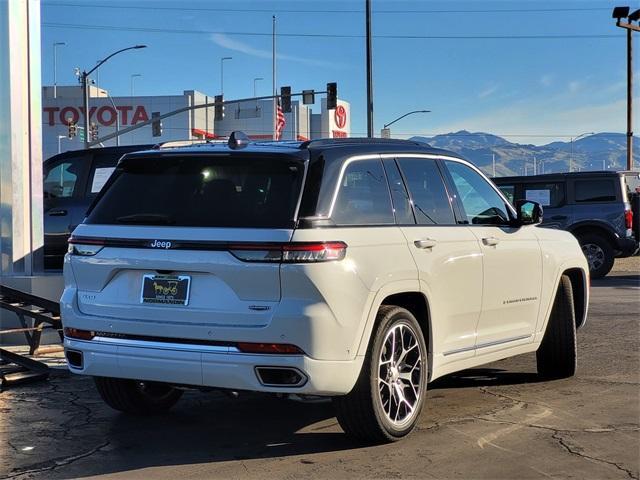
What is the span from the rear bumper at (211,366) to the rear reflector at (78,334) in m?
0.14

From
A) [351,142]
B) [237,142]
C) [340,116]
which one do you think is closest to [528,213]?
[351,142]

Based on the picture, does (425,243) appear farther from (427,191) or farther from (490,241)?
(490,241)

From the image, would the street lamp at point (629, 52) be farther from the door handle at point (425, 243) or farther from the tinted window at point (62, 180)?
the door handle at point (425, 243)

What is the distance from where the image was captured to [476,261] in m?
5.51

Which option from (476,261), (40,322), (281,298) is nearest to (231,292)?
(281,298)

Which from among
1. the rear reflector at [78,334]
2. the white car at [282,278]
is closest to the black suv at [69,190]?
the white car at [282,278]

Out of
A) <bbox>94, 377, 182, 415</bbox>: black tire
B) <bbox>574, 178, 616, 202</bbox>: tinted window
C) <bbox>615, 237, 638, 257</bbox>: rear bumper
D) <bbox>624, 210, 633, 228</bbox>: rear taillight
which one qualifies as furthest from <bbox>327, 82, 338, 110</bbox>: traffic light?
<bbox>94, 377, 182, 415</bbox>: black tire

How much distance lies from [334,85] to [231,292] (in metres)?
28.0

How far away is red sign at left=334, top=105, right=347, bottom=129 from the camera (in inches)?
3045

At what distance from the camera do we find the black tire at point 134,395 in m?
5.45

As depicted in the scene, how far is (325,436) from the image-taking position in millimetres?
4984

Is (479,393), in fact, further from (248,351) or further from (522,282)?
(248,351)

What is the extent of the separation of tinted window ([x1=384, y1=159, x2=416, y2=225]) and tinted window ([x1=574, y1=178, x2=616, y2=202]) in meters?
11.5

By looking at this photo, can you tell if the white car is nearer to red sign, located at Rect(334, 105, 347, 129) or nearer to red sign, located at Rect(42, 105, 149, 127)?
red sign, located at Rect(42, 105, 149, 127)
